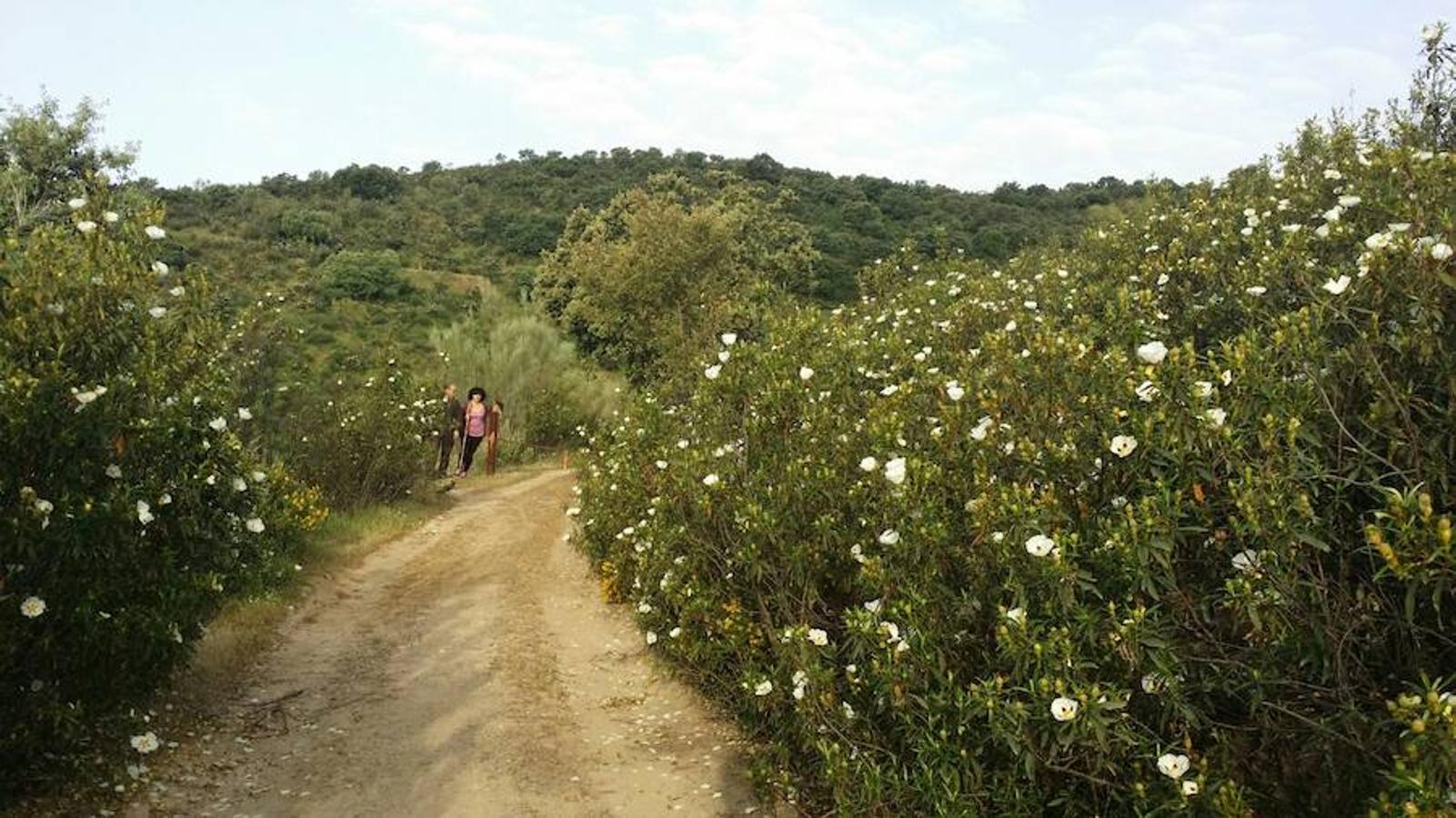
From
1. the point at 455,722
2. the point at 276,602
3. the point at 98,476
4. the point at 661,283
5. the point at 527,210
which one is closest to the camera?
the point at 98,476

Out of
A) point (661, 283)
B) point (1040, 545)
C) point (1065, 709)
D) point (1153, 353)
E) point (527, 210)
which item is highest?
point (527, 210)

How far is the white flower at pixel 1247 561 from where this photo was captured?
3135mm

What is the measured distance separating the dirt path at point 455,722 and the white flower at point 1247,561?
3.79 metres

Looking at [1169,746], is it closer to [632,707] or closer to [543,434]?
[632,707]

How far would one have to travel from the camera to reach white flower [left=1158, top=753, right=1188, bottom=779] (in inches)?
125

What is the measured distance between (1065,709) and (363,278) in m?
50.0

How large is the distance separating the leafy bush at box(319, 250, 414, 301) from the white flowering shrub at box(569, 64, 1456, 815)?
4624 cm

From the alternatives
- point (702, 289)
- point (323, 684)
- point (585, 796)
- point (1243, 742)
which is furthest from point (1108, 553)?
point (702, 289)

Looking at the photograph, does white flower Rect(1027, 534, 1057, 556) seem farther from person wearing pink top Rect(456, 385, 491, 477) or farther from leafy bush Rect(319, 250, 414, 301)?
leafy bush Rect(319, 250, 414, 301)

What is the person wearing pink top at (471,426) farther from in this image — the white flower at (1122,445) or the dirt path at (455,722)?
the white flower at (1122,445)

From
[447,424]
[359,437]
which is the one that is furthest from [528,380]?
[359,437]

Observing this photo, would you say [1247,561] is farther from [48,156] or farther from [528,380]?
[528,380]

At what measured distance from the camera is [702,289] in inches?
774

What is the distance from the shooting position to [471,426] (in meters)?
20.0
